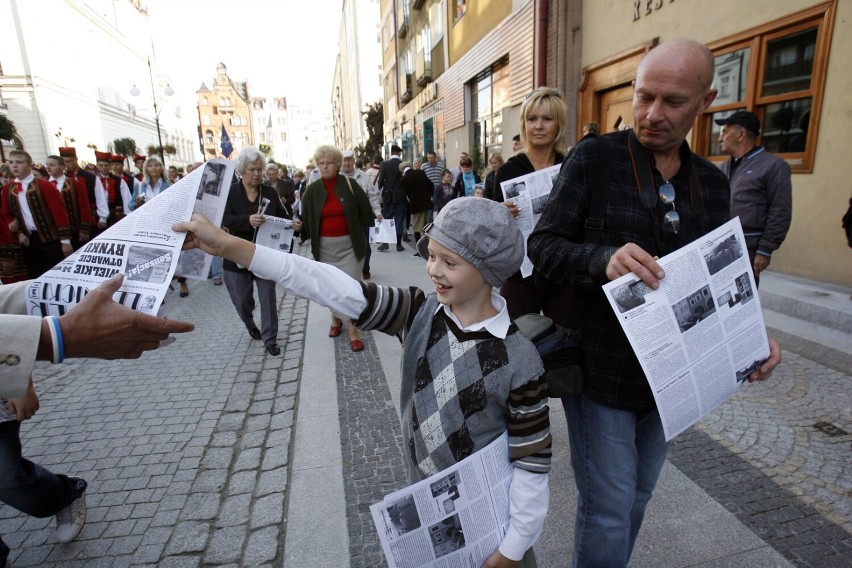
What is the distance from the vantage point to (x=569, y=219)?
1.61m

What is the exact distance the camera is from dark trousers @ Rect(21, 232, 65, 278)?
612 centimetres

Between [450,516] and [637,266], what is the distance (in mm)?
826

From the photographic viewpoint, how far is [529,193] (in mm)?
2893

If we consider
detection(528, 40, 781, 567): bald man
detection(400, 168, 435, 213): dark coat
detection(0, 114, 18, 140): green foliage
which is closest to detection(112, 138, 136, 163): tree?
detection(0, 114, 18, 140): green foliage

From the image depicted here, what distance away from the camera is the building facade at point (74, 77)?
118ft

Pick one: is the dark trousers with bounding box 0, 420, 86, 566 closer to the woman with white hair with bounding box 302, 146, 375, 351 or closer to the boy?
the boy

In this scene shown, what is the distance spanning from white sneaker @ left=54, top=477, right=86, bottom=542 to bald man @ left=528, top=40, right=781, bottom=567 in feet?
8.05

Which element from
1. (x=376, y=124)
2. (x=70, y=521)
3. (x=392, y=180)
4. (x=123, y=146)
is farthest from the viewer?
(x=376, y=124)

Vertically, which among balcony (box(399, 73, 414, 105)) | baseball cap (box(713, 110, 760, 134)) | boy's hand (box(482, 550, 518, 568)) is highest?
balcony (box(399, 73, 414, 105))

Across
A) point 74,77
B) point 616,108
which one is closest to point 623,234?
point 616,108

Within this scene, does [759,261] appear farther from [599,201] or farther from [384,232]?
[384,232]

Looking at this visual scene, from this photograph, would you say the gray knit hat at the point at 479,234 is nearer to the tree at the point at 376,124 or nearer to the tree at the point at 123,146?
the tree at the point at 376,124

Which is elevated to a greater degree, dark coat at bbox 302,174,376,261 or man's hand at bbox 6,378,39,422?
dark coat at bbox 302,174,376,261

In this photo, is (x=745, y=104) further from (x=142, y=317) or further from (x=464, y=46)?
(x=464, y=46)
